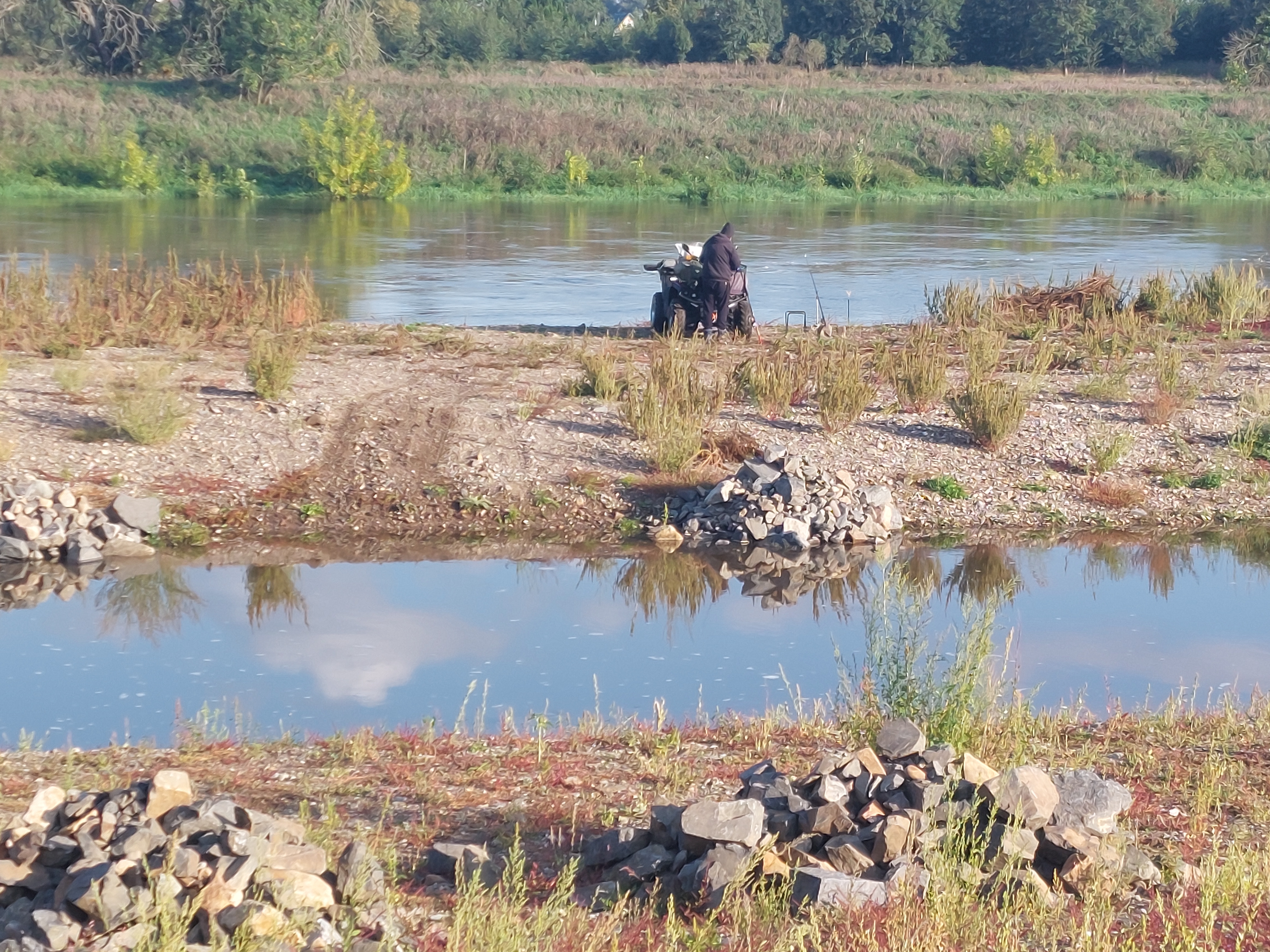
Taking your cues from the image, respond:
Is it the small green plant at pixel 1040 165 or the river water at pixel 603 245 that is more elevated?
the small green plant at pixel 1040 165

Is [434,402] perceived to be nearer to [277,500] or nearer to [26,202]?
[277,500]

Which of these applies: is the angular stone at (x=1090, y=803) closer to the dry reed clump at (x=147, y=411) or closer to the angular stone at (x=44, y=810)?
the angular stone at (x=44, y=810)

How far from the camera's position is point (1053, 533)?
12398mm

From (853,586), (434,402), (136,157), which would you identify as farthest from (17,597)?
(136,157)

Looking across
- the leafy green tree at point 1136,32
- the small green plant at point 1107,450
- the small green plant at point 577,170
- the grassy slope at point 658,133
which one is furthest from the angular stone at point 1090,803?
the leafy green tree at point 1136,32

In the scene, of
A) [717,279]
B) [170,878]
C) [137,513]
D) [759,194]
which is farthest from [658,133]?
[170,878]

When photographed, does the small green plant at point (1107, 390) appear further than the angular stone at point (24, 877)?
Yes

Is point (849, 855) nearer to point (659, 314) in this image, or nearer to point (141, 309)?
point (659, 314)

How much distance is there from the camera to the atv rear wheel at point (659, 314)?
→ 17609 millimetres

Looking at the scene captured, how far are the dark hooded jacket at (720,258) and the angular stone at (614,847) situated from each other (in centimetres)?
1110

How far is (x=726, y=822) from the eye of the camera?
519 cm

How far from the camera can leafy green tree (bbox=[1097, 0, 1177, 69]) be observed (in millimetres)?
74562

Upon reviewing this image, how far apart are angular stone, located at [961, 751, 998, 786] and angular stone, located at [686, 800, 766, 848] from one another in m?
0.84

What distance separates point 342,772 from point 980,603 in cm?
548
